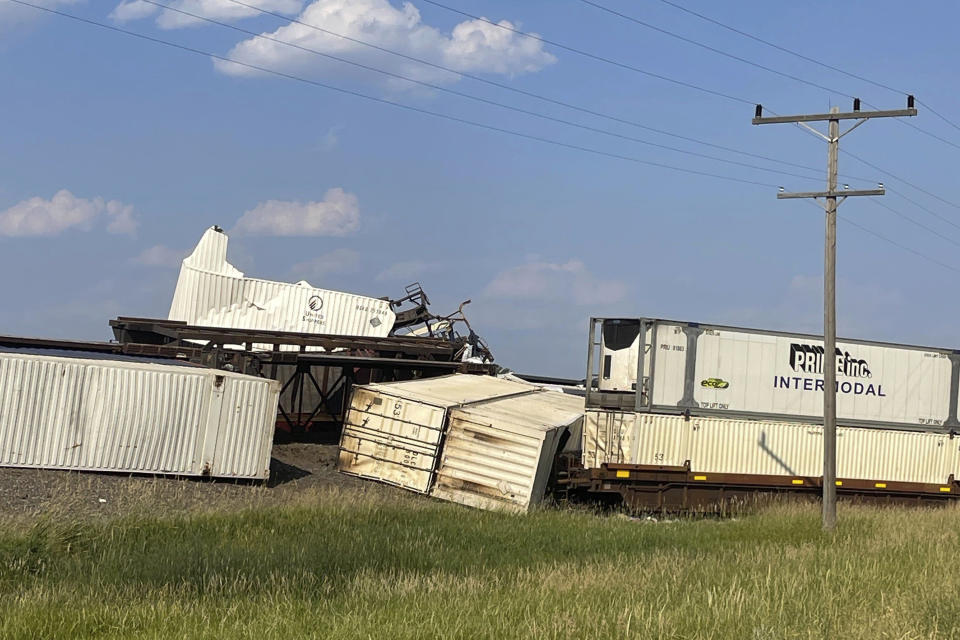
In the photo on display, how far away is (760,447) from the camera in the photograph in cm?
2906

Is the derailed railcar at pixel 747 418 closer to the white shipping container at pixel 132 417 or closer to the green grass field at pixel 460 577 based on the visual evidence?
the green grass field at pixel 460 577

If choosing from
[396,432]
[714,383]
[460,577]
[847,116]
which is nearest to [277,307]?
[396,432]

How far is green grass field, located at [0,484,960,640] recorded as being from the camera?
10.3m

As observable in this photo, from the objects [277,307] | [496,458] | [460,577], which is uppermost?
[277,307]

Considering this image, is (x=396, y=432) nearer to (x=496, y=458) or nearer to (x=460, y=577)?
(x=496, y=458)

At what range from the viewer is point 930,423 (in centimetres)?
3136

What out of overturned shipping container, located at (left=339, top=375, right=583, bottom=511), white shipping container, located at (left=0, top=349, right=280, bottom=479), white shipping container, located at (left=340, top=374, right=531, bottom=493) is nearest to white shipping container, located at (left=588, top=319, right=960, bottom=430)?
overturned shipping container, located at (left=339, top=375, right=583, bottom=511)

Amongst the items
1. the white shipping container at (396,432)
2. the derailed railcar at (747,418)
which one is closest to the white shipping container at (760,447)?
the derailed railcar at (747,418)

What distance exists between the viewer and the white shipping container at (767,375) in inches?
1120

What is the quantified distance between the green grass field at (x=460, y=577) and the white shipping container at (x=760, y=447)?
549 cm

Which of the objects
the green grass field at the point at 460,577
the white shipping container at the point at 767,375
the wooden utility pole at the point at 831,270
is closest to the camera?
the green grass field at the point at 460,577

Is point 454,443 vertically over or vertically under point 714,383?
under

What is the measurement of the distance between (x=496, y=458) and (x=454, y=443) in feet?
4.52

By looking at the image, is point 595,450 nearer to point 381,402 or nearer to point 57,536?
point 381,402
